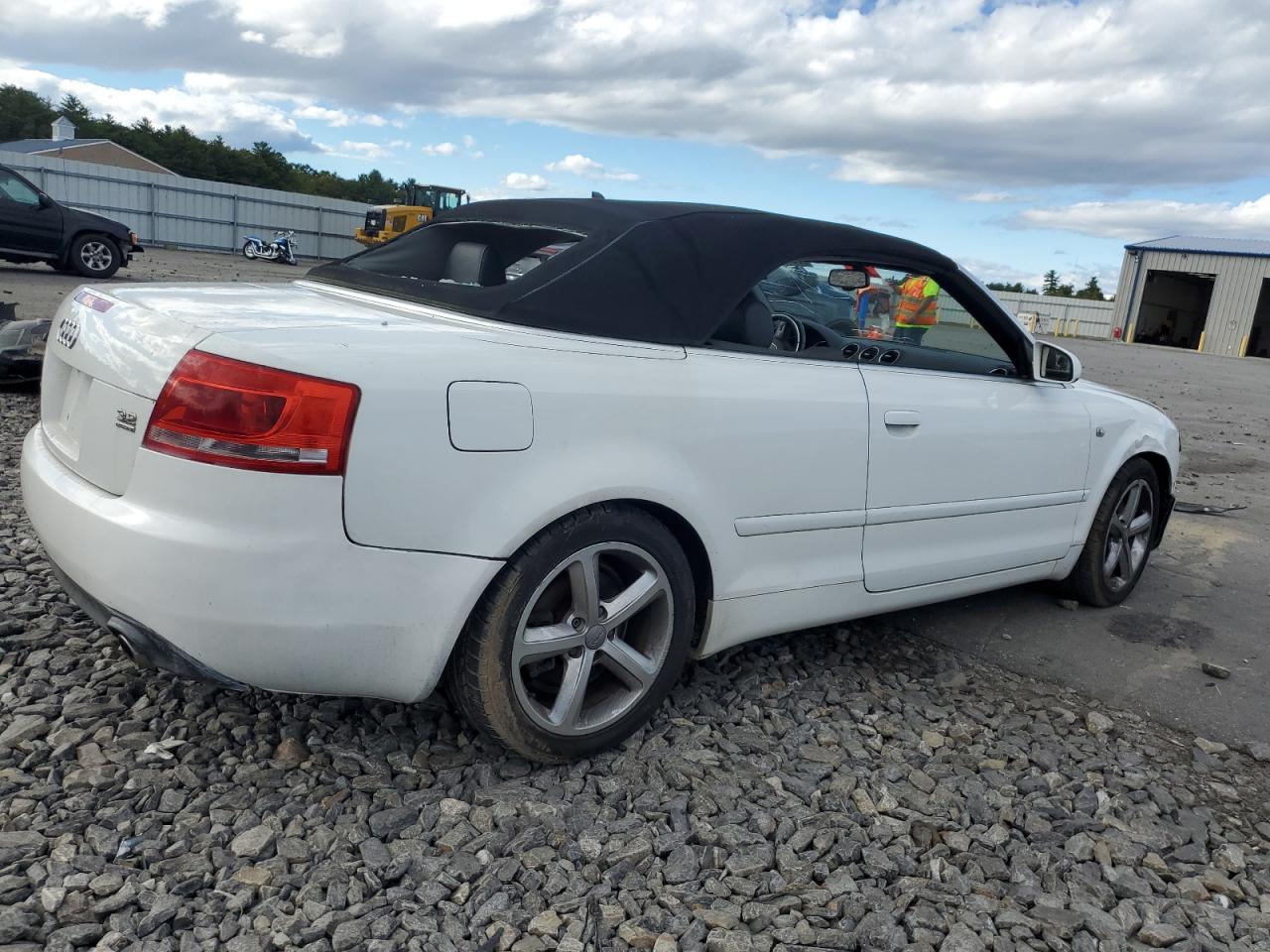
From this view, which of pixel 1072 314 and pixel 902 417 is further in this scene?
pixel 1072 314

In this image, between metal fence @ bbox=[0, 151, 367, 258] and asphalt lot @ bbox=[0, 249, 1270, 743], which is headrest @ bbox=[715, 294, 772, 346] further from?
metal fence @ bbox=[0, 151, 367, 258]

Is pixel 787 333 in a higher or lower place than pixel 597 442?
higher

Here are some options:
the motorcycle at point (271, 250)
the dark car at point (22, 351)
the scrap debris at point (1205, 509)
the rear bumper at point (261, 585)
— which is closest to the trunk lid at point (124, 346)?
the rear bumper at point (261, 585)

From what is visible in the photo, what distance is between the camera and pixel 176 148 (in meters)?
78.2

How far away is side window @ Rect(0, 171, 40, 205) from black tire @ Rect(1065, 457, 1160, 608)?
16059 mm

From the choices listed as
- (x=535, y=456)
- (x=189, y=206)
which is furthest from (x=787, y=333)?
(x=189, y=206)

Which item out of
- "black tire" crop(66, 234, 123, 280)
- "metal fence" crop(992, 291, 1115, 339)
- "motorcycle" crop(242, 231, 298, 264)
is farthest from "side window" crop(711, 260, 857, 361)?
"metal fence" crop(992, 291, 1115, 339)

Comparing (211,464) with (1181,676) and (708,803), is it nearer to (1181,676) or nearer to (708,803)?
A: (708,803)

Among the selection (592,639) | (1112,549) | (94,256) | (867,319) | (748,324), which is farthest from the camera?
(94,256)

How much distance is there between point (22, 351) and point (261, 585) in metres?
5.88

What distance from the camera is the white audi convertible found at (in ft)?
7.32

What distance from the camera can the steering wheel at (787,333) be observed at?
3287mm

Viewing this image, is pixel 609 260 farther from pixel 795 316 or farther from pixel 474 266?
pixel 795 316

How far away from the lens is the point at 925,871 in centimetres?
243
